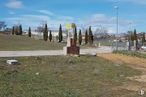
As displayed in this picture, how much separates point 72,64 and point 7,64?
16.6ft

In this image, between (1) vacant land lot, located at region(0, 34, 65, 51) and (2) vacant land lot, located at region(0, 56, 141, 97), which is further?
(1) vacant land lot, located at region(0, 34, 65, 51)

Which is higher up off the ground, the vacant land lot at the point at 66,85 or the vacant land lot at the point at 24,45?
the vacant land lot at the point at 24,45

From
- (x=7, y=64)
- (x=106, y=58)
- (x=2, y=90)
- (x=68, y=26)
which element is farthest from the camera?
(x=68, y=26)

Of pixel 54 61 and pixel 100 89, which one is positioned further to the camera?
pixel 54 61

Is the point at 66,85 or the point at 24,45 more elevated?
the point at 24,45

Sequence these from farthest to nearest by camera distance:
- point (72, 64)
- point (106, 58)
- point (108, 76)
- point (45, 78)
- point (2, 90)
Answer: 1. point (106, 58)
2. point (72, 64)
3. point (108, 76)
4. point (45, 78)
5. point (2, 90)

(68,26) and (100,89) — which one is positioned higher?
(68,26)

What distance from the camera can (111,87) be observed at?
16594 millimetres

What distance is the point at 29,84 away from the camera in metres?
16.5

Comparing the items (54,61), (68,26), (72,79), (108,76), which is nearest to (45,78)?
(72,79)

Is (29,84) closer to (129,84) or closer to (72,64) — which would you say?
(129,84)

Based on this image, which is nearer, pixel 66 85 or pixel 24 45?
pixel 66 85

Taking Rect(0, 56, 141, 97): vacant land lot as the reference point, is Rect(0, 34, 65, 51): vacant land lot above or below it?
above

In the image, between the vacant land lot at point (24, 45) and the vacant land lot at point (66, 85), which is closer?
the vacant land lot at point (66, 85)
